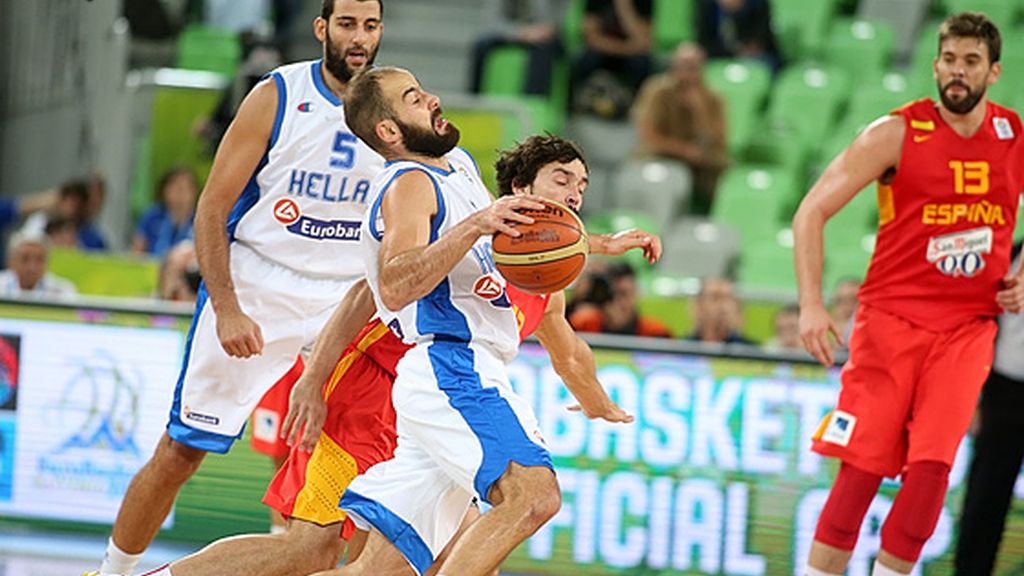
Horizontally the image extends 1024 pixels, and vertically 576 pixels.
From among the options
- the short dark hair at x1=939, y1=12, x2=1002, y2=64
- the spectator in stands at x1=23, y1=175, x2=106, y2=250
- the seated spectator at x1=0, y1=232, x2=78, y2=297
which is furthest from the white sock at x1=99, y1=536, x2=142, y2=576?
the spectator in stands at x1=23, y1=175, x2=106, y2=250

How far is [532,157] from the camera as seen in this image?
5.88m

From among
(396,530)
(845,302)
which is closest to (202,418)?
(396,530)

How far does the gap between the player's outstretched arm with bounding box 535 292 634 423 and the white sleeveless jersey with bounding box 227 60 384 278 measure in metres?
0.90

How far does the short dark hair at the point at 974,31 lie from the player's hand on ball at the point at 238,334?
282 cm

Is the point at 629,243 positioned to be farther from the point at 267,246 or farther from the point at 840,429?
the point at 840,429

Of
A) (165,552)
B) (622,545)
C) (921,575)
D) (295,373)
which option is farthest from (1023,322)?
(165,552)

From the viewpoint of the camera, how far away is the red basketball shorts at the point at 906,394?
6934mm

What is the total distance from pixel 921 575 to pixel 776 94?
20.1 ft

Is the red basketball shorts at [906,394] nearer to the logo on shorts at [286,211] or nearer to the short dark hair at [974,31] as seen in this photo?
the short dark hair at [974,31]

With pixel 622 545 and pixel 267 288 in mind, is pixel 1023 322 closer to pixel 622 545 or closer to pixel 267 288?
pixel 622 545

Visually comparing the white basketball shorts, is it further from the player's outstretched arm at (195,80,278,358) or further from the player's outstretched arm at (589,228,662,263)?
the player's outstretched arm at (589,228,662,263)

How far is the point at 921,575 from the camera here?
29.0 ft

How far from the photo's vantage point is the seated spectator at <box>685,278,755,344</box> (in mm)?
10305

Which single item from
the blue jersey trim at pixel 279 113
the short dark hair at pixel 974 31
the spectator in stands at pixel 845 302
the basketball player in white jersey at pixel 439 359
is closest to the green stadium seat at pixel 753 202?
the spectator in stands at pixel 845 302
